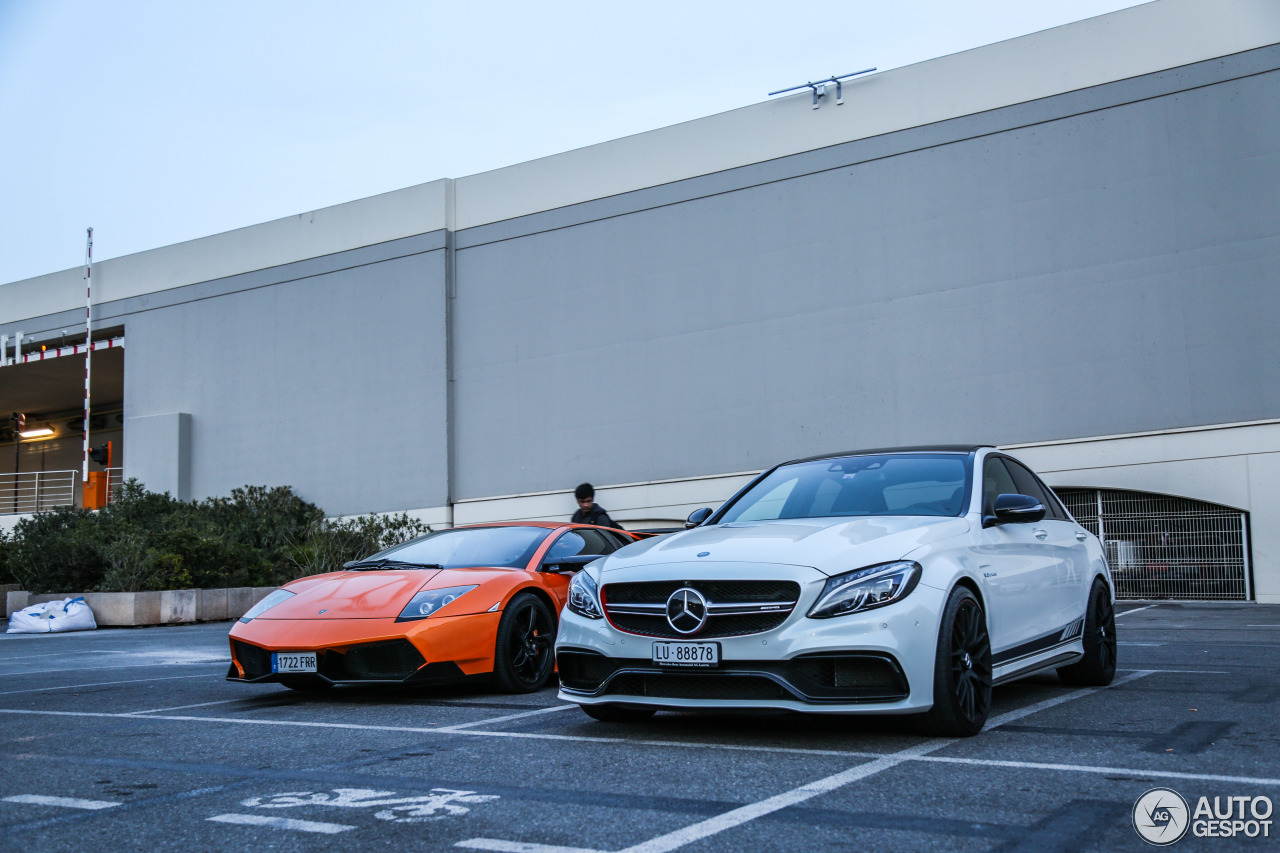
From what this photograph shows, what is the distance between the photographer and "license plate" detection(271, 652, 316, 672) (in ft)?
21.4

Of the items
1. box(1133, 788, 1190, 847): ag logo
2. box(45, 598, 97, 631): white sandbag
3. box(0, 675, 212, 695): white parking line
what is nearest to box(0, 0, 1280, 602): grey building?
box(45, 598, 97, 631): white sandbag

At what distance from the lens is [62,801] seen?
151 inches

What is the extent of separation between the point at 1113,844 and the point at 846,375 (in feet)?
56.1

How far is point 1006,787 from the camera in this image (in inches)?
147

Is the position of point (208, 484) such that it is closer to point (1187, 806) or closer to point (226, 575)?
point (226, 575)

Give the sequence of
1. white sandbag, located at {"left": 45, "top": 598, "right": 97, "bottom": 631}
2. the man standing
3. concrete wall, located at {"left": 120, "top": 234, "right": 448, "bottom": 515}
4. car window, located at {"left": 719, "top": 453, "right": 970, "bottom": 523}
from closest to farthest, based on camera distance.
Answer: car window, located at {"left": 719, "top": 453, "right": 970, "bottom": 523} → the man standing → white sandbag, located at {"left": 45, "top": 598, "right": 97, "bottom": 631} → concrete wall, located at {"left": 120, "top": 234, "right": 448, "bottom": 515}

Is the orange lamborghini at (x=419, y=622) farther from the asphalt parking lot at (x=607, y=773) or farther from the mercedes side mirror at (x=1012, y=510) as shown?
the mercedes side mirror at (x=1012, y=510)

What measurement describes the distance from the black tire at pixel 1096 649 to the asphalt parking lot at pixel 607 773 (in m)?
0.12

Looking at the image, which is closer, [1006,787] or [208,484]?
[1006,787]

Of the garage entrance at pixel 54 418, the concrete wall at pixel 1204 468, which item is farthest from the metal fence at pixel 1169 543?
the garage entrance at pixel 54 418

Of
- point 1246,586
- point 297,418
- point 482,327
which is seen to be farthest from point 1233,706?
point 297,418

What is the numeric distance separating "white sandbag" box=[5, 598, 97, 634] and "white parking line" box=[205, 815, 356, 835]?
13202 millimetres

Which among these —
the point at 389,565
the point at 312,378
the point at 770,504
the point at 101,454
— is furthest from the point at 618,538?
the point at 101,454

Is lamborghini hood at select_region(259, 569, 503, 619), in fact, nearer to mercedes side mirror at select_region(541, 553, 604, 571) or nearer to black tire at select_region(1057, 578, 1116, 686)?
mercedes side mirror at select_region(541, 553, 604, 571)
